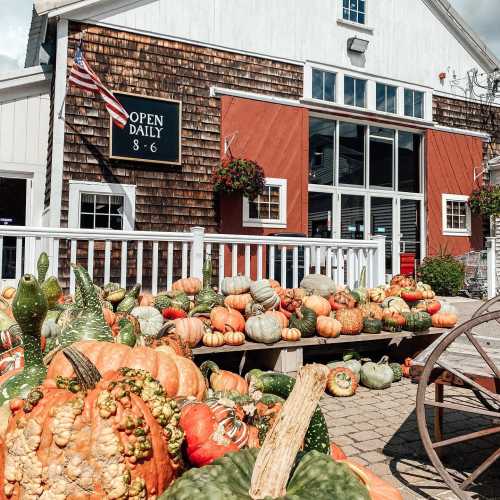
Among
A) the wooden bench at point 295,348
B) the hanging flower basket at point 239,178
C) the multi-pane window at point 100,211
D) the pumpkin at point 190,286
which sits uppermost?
the hanging flower basket at point 239,178

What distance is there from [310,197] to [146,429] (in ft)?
32.7

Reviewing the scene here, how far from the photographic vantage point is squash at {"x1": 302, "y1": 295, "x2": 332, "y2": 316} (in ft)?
17.5

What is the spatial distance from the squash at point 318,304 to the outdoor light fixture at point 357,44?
26.2 ft

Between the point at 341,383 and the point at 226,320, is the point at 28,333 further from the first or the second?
the point at 341,383

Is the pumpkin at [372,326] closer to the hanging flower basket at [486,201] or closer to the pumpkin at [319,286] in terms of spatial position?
the pumpkin at [319,286]

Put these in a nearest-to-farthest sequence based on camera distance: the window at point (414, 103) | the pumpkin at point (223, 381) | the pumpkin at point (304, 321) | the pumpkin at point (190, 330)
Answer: the pumpkin at point (223, 381) → the pumpkin at point (190, 330) → the pumpkin at point (304, 321) → the window at point (414, 103)

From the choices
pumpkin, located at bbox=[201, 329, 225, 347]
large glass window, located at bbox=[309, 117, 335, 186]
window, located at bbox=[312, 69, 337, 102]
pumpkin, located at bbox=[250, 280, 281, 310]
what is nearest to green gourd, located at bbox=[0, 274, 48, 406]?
pumpkin, located at bbox=[201, 329, 225, 347]

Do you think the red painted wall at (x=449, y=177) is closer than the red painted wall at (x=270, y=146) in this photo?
No

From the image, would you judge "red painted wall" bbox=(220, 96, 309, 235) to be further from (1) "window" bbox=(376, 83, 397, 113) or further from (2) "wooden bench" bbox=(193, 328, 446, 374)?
(2) "wooden bench" bbox=(193, 328, 446, 374)

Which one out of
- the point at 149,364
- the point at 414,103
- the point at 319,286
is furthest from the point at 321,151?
the point at 149,364

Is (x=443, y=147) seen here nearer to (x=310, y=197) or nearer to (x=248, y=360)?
(x=310, y=197)

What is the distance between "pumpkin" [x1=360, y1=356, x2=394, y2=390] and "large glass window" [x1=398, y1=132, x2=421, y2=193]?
8.33 metres

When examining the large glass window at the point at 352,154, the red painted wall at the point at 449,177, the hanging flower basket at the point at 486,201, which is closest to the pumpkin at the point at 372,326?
the large glass window at the point at 352,154

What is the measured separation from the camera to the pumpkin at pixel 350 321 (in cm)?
519
